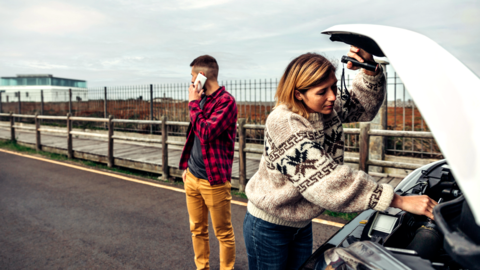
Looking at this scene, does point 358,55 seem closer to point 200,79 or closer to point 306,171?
point 306,171

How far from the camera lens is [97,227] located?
14.7 feet

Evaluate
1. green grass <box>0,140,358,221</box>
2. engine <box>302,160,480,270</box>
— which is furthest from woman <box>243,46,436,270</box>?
green grass <box>0,140,358,221</box>

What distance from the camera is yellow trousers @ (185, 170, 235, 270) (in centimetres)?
281

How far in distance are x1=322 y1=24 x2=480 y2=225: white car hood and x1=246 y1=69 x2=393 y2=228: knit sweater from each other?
43 cm

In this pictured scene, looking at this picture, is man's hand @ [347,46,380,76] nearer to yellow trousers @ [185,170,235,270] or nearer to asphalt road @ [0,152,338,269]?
yellow trousers @ [185,170,235,270]

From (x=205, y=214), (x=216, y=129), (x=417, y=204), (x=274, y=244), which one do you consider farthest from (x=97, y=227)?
(x=417, y=204)

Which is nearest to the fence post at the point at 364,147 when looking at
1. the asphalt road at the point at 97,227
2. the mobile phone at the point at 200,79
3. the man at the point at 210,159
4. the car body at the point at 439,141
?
the asphalt road at the point at 97,227

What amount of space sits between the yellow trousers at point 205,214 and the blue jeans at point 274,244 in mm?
1058

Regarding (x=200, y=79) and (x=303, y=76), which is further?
(x=200, y=79)

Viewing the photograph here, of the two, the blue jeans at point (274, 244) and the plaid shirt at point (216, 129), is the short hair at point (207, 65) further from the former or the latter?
the blue jeans at point (274, 244)

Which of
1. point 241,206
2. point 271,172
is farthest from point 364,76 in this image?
point 241,206

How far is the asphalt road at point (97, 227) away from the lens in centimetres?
355

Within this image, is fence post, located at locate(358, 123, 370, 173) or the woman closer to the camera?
the woman

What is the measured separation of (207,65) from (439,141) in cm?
219
